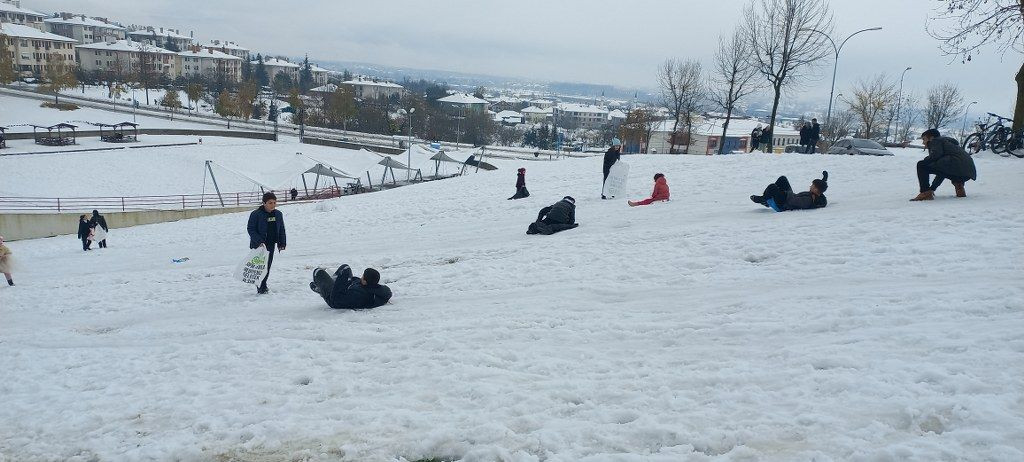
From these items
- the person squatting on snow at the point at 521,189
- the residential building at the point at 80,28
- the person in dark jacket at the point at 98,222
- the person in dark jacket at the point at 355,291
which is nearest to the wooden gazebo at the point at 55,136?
the person in dark jacket at the point at 98,222

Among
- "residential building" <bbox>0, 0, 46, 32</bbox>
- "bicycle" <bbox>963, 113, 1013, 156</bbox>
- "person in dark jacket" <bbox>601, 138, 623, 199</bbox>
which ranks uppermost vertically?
"residential building" <bbox>0, 0, 46, 32</bbox>

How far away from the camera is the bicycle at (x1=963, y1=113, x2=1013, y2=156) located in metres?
19.7

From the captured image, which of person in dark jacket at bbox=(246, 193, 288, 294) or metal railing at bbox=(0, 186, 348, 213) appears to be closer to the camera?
person in dark jacket at bbox=(246, 193, 288, 294)

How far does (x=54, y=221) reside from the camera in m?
31.2

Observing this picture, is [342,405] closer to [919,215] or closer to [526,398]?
[526,398]

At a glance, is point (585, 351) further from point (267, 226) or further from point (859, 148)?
point (859, 148)

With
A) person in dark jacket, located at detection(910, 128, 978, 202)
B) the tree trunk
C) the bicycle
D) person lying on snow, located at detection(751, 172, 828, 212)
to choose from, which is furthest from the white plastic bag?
the bicycle

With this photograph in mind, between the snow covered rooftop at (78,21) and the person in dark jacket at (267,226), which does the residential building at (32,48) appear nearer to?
the snow covered rooftop at (78,21)

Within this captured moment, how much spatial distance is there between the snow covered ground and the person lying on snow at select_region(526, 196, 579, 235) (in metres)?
0.73

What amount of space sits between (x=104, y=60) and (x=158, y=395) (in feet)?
561

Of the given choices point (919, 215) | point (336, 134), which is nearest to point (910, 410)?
point (919, 215)

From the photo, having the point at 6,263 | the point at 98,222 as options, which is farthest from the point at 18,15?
the point at 6,263

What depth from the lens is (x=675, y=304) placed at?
8359 millimetres

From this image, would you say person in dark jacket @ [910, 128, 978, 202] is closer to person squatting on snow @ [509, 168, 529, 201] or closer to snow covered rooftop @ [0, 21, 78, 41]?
person squatting on snow @ [509, 168, 529, 201]
